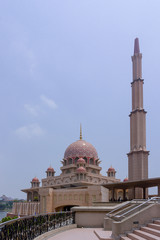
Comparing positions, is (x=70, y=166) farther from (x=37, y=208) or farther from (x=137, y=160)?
(x=137, y=160)

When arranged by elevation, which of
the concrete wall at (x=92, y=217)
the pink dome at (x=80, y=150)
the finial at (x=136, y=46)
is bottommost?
the concrete wall at (x=92, y=217)

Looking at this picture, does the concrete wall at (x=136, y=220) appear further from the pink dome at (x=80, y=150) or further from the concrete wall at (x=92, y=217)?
the pink dome at (x=80, y=150)

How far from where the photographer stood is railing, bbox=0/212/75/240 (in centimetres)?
677

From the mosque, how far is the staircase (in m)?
14.2

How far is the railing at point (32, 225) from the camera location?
22.2 ft

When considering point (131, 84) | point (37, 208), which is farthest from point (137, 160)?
point (37, 208)

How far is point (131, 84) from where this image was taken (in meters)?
37.2

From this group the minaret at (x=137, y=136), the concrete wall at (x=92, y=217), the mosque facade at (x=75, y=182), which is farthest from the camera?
the minaret at (x=137, y=136)

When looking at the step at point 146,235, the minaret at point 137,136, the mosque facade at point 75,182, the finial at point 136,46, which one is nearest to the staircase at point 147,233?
the step at point 146,235

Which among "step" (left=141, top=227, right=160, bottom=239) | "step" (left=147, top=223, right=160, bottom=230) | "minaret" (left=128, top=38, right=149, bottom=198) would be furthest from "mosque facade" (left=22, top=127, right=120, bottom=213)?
"step" (left=141, top=227, right=160, bottom=239)

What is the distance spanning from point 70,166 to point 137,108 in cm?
1689

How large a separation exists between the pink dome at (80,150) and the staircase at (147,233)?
37.1 metres

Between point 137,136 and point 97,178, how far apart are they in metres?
13.3

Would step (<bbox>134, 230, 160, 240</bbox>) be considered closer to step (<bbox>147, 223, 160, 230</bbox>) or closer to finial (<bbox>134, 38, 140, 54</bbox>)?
step (<bbox>147, 223, 160, 230</bbox>)
